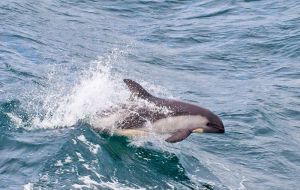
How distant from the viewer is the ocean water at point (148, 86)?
39.0 ft

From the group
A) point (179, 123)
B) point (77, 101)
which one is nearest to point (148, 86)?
point (77, 101)

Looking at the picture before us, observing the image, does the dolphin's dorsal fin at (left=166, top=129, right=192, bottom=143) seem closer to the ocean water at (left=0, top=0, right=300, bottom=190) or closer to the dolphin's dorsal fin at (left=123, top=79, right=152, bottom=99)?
the ocean water at (left=0, top=0, right=300, bottom=190)

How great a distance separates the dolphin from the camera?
1245cm

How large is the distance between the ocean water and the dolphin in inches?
13.9

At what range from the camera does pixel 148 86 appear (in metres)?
17.9

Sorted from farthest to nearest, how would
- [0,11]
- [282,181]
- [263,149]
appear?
[0,11], [263,149], [282,181]

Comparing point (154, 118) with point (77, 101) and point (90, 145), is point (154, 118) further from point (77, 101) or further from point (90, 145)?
point (77, 101)

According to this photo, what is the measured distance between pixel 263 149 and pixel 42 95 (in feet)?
16.7

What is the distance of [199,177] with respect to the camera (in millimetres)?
12406

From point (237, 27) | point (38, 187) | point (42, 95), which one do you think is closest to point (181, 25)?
point (237, 27)

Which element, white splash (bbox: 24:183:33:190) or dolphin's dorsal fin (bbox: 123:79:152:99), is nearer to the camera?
white splash (bbox: 24:183:33:190)

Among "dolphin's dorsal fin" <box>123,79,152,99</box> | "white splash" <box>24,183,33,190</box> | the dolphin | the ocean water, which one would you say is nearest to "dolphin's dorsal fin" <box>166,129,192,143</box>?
the dolphin

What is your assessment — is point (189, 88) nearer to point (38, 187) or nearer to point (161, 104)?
point (161, 104)

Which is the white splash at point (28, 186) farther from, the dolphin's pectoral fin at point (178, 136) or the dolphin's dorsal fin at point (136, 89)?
the dolphin's dorsal fin at point (136, 89)
